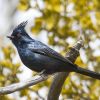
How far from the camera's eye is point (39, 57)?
2.95m

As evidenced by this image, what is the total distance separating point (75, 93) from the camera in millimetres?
4512

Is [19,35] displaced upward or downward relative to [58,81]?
upward

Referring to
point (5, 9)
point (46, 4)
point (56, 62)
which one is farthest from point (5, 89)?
point (5, 9)

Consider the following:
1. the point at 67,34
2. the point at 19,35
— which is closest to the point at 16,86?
the point at 19,35

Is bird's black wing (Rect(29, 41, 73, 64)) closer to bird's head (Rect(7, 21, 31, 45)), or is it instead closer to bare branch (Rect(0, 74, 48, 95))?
bird's head (Rect(7, 21, 31, 45))

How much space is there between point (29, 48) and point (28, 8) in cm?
174

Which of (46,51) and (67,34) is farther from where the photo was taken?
(67,34)

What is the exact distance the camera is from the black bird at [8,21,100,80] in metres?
2.80

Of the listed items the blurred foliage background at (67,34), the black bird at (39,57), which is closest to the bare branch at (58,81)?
the black bird at (39,57)

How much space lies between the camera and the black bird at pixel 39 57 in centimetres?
280

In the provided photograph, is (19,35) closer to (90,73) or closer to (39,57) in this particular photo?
(39,57)

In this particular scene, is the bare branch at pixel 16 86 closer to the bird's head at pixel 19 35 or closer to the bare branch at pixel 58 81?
the bare branch at pixel 58 81

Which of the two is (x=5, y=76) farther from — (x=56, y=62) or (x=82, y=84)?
(x=56, y=62)


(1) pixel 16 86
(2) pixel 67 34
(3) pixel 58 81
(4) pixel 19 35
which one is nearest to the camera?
(1) pixel 16 86
